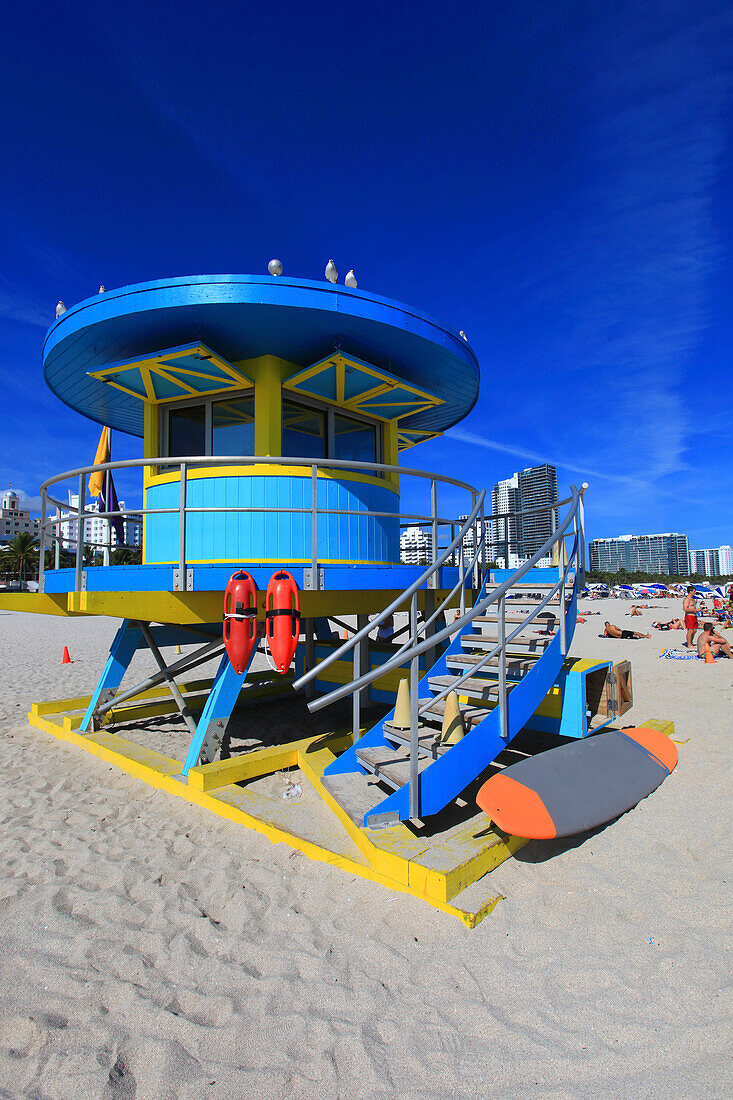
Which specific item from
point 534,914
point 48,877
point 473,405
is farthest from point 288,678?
point 534,914

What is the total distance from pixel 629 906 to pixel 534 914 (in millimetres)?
671

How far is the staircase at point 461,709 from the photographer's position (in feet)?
13.7

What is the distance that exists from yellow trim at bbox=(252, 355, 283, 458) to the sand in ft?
13.8

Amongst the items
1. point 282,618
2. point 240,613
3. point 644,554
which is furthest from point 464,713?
point 644,554

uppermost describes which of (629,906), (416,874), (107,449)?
(107,449)

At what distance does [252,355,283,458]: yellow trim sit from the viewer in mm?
6836

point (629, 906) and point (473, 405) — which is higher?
point (473, 405)

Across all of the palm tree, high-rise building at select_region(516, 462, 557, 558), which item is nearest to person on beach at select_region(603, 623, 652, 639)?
Answer: high-rise building at select_region(516, 462, 557, 558)

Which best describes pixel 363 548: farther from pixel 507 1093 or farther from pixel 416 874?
pixel 507 1093

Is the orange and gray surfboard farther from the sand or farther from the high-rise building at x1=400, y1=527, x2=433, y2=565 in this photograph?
the high-rise building at x1=400, y1=527, x2=433, y2=565

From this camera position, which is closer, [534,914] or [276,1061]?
[276,1061]

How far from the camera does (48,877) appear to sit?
4.02m

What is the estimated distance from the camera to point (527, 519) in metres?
9.38

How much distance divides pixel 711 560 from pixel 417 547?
188684 mm
